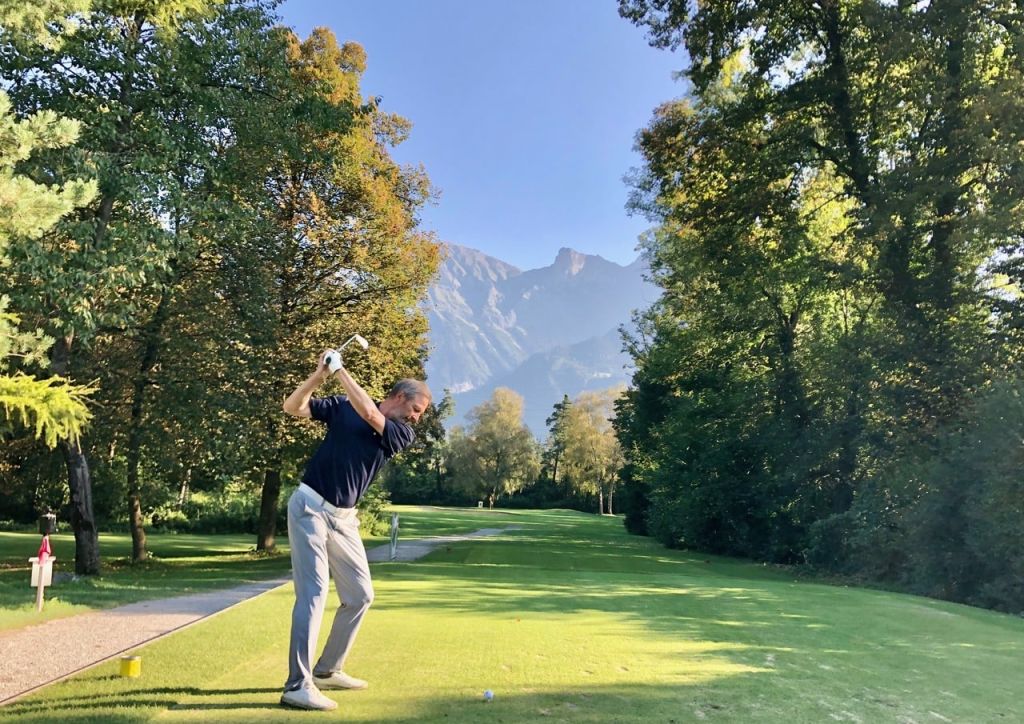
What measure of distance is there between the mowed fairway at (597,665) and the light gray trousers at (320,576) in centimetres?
31

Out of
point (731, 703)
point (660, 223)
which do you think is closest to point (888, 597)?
point (731, 703)

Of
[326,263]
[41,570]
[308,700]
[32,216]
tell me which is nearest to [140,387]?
[326,263]

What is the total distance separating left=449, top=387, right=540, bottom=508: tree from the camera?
75.8 metres

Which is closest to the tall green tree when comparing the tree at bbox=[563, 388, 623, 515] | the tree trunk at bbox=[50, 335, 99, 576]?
the tree trunk at bbox=[50, 335, 99, 576]

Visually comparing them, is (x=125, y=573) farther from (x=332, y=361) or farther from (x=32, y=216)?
(x=332, y=361)

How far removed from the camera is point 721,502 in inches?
1090

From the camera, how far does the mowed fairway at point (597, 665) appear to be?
14.1 feet

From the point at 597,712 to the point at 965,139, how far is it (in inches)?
699

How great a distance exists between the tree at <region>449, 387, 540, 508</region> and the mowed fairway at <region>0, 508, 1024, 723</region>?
214 ft

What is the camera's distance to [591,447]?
72.3 metres

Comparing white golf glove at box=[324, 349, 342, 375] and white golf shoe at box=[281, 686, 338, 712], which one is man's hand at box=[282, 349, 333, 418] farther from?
white golf shoe at box=[281, 686, 338, 712]

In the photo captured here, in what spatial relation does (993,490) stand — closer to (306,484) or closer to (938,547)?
(938,547)

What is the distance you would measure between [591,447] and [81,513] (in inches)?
2353

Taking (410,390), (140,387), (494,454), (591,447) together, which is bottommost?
(494,454)
